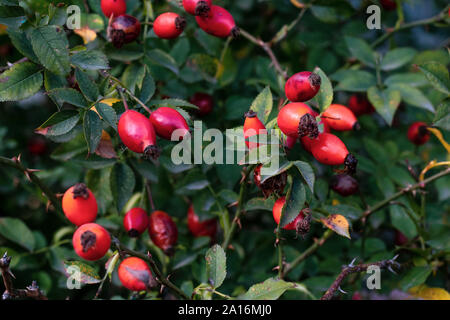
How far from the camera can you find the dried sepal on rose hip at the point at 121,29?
1667 mm

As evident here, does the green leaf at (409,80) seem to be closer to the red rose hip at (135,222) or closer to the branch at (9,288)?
the red rose hip at (135,222)

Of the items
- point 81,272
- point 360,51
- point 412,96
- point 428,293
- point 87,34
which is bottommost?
point 428,293

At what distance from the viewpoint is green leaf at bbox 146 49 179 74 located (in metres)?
1.86

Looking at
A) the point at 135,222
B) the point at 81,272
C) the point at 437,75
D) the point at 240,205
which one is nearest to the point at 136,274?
the point at 81,272

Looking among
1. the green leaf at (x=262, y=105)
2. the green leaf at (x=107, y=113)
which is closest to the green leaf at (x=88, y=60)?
the green leaf at (x=107, y=113)

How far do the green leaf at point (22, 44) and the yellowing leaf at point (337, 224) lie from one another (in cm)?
107

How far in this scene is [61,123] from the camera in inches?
57.9

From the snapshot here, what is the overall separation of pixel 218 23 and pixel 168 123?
0.54m

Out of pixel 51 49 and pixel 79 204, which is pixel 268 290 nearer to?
pixel 79 204

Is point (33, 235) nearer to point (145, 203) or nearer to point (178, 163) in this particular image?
point (145, 203)

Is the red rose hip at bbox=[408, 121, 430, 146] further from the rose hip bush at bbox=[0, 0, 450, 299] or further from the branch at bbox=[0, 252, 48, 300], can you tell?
the branch at bbox=[0, 252, 48, 300]

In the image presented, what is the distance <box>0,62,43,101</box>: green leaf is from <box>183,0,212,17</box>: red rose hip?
57 cm

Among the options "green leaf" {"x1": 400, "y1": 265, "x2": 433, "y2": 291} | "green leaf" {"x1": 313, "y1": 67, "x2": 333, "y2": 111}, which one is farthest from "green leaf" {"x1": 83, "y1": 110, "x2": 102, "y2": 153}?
"green leaf" {"x1": 400, "y1": 265, "x2": 433, "y2": 291}
